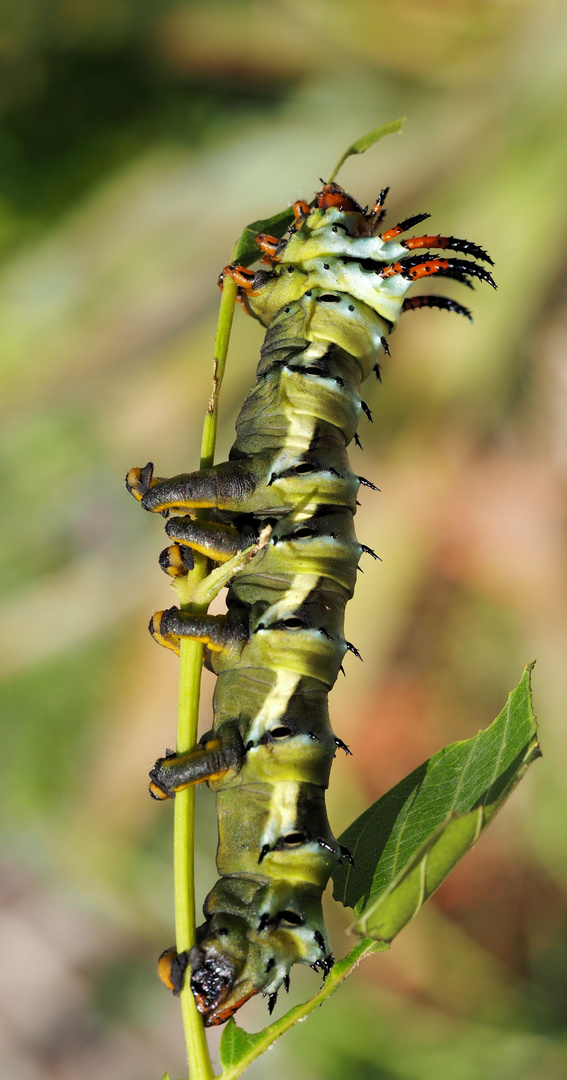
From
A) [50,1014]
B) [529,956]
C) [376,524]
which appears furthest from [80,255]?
[529,956]

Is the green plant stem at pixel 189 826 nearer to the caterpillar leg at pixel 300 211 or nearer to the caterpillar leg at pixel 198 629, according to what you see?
the caterpillar leg at pixel 198 629

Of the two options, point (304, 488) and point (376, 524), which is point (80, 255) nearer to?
point (376, 524)

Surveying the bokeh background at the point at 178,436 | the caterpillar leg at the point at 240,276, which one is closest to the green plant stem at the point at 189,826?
the caterpillar leg at the point at 240,276

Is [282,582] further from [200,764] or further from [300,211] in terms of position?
[300,211]

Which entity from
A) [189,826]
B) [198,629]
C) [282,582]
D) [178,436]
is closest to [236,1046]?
[189,826]

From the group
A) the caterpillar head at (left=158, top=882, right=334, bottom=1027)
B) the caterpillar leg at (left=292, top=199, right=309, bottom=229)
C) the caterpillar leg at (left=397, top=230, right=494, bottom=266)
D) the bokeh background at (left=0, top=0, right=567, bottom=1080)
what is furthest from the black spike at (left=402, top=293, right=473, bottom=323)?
the bokeh background at (left=0, top=0, right=567, bottom=1080)

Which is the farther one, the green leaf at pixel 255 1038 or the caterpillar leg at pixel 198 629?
the caterpillar leg at pixel 198 629
